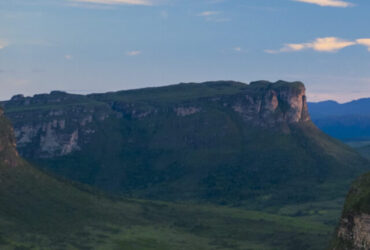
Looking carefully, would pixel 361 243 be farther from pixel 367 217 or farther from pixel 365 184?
pixel 365 184

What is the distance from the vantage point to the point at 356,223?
111 meters

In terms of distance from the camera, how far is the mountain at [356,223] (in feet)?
357

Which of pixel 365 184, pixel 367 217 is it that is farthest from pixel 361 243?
pixel 365 184

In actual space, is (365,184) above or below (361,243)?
above

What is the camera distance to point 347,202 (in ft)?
377

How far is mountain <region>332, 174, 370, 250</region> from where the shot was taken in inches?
4279

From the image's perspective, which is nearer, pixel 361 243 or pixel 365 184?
pixel 361 243

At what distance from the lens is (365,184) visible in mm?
116375

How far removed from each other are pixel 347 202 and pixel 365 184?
14.9ft

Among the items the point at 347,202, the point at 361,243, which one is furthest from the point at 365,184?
the point at 361,243

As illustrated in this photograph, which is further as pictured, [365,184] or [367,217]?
[365,184]

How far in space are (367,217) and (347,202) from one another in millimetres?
6608

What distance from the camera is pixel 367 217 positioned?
357ft

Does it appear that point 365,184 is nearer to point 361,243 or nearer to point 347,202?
point 347,202
